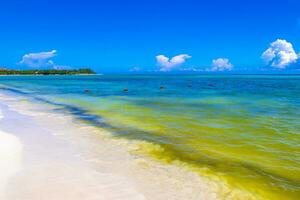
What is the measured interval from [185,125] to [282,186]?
8.08 meters

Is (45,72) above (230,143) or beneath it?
beneath

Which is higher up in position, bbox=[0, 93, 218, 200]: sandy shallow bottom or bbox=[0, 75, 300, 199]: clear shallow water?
bbox=[0, 93, 218, 200]: sandy shallow bottom

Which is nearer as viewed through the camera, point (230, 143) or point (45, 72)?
point (230, 143)

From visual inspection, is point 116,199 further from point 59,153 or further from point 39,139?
point 39,139

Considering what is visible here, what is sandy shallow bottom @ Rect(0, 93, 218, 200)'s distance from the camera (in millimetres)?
6855

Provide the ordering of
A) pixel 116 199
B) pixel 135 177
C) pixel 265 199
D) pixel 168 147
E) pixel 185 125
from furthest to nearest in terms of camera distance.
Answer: pixel 185 125 → pixel 168 147 → pixel 135 177 → pixel 265 199 → pixel 116 199

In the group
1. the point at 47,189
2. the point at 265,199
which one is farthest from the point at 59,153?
the point at 265,199

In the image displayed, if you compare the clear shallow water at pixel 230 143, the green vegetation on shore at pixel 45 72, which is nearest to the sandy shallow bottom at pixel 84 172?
the clear shallow water at pixel 230 143

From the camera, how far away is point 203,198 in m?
6.82

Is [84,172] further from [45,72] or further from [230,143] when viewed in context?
[45,72]

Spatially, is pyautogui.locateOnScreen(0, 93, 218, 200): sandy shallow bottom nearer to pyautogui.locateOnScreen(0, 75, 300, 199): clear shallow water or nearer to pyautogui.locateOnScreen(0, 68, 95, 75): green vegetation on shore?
pyautogui.locateOnScreen(0, 75, 300, 199): clear shallow water

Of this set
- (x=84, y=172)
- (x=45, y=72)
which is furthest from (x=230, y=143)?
(x=45, y=72)

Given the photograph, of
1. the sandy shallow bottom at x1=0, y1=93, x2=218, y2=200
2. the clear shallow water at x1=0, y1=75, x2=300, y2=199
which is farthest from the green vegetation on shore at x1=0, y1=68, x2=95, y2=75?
the sandy shallow bottom at x1=0, y1=93, x2=218, y2=200

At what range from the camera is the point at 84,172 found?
818cm
